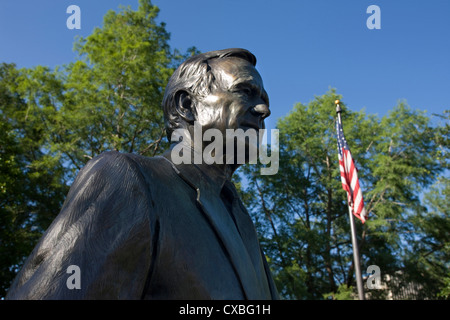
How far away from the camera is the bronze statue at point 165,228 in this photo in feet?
4.26

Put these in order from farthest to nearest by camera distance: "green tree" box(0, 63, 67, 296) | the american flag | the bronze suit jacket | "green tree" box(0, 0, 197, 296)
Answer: "green tree" box(0, 0, 197, 296) < "green tree" box(0, 63, 67, 296) < the american flag < the bronze suit jacket

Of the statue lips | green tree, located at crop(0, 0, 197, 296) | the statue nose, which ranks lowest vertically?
the statue lips

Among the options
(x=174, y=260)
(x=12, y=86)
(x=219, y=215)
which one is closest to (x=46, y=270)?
(x=174, y=260)

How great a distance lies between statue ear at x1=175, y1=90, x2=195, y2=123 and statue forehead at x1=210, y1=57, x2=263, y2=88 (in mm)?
183

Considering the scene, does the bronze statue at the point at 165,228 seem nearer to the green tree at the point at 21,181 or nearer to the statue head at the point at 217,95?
the statue head at the point at 217,95

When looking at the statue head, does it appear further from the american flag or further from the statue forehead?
the american flag

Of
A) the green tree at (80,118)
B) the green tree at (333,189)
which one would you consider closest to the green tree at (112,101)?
the green tree at (80,118)

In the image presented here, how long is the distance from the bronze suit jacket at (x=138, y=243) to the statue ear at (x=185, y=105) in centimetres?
36

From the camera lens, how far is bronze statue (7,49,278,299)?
4.26 feet

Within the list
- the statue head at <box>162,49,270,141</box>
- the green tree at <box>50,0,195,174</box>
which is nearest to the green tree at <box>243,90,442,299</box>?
the green tree at <box>50,0,195,174</box>

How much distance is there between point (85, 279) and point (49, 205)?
13.7m

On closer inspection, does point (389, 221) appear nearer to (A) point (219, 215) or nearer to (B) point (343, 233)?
(B) point (343, 233)

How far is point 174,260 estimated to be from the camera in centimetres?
150
